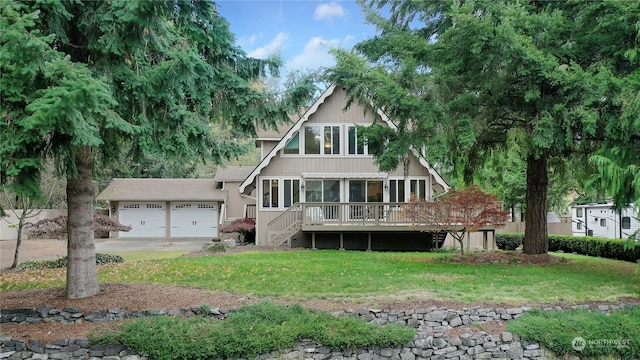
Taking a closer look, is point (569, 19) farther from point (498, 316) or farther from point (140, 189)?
point (140, 189)

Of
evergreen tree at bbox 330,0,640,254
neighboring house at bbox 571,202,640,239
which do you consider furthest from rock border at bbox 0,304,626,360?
neighboring house at bbox 571,202,640,239

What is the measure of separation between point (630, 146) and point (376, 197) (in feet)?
36.9

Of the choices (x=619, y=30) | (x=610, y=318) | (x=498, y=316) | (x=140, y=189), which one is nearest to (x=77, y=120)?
(x=498, y=316)

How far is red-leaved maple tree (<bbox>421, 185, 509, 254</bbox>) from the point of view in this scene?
13.1 meters

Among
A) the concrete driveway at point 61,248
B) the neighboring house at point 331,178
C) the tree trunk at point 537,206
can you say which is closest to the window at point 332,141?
the neighboring house at point 331,178

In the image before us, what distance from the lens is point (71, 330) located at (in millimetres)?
6754

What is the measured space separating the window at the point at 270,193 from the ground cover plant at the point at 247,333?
1223 centimetres

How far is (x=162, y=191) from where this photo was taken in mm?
25609

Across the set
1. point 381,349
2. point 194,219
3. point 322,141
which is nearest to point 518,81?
point 381,349

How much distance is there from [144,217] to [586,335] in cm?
2320

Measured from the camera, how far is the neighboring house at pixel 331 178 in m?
19.0

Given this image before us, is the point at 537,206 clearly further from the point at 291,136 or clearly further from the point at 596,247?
the point at 291,136

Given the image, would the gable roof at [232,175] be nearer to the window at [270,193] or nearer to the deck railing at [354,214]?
the window at [270,193]

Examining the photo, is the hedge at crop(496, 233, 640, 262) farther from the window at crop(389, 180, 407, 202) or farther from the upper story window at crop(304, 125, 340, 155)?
the upper story window at crop(304, 125, 340, 155)
